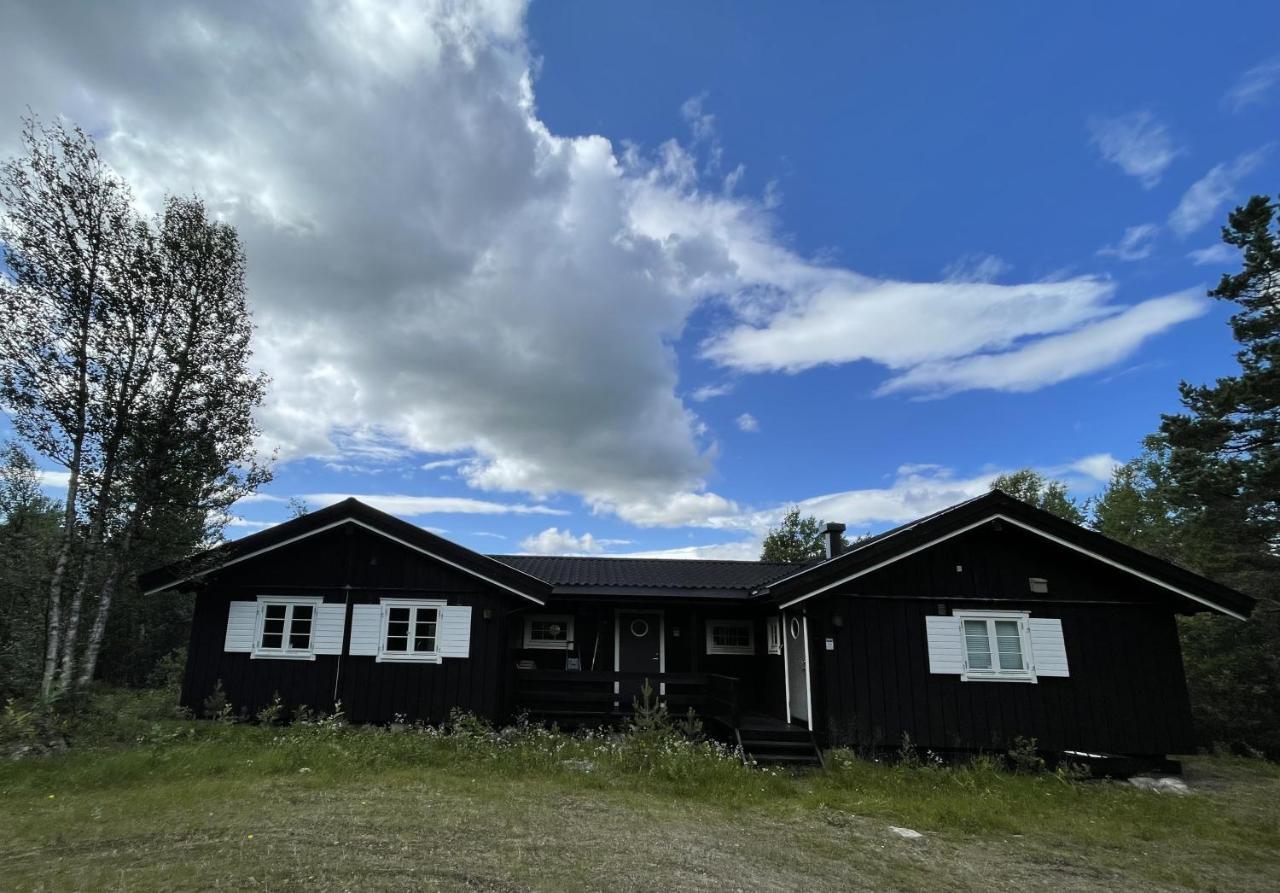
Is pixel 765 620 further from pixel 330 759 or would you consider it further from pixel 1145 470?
pixel 1145 470

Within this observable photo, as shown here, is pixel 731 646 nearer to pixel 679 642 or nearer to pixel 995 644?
pixel 679 642

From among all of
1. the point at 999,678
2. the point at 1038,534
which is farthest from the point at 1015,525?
the point at 999,678

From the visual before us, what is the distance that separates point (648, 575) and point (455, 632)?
5.10 metres

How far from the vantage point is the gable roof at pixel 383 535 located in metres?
12.2

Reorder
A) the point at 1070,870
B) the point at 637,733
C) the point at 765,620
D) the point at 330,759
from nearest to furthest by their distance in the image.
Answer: the point at 1070,870, the point at 330,759, the point at 637,733, the point at 765,620

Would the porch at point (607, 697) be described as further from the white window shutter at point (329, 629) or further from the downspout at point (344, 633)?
the white window shutter at point (329, 629)

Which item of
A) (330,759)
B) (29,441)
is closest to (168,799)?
(330,759)

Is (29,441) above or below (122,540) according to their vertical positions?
above

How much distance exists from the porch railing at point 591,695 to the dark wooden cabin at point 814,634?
4cm

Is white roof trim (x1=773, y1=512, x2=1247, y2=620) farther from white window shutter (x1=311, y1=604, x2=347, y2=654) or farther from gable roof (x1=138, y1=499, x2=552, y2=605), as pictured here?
white window shutter (x1=311, y1=604, x2=347, y2=654)

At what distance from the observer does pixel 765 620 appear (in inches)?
575

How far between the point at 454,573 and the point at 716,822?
7.24 metres

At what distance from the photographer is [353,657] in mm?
12203

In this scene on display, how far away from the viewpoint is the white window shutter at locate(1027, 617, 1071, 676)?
432 inches
